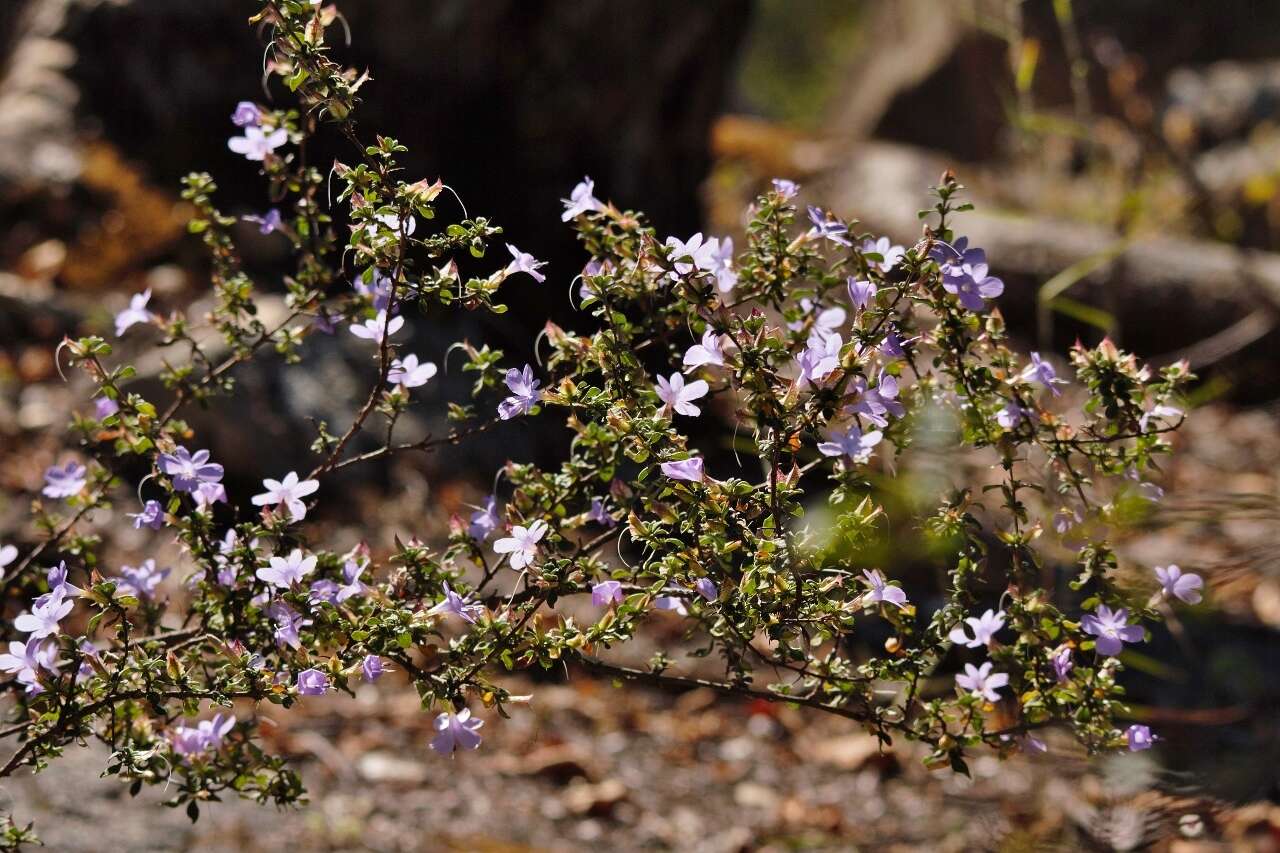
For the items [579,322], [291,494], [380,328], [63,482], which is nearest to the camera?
[291,494]

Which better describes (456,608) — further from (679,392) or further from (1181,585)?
(1181,585)

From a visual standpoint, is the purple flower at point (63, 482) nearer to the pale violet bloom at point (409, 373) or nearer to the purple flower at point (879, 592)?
the pale violet bloom at point (409, 373)

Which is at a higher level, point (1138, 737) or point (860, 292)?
point (860, 292)

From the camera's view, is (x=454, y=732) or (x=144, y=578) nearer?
(x=454, y=732)

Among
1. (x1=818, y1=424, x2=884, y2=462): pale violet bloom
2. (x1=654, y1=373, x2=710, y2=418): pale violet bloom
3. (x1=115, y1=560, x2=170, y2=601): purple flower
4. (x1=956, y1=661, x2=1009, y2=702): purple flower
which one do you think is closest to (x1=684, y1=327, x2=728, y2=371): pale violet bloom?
(x1=654, y1=373, x2=710, y2=418): pale violet bloom

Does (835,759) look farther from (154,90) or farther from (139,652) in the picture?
(154,90)

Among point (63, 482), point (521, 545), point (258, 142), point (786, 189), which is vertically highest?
point (258, 142)

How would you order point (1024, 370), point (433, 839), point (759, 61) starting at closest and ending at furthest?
1. point (1024, 370)
2. point (433, 839)
3. point (759, 61)

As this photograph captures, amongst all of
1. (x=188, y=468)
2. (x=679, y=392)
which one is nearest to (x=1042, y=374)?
(x=679, y=392)

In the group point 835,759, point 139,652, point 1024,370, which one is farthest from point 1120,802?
point 139,652
